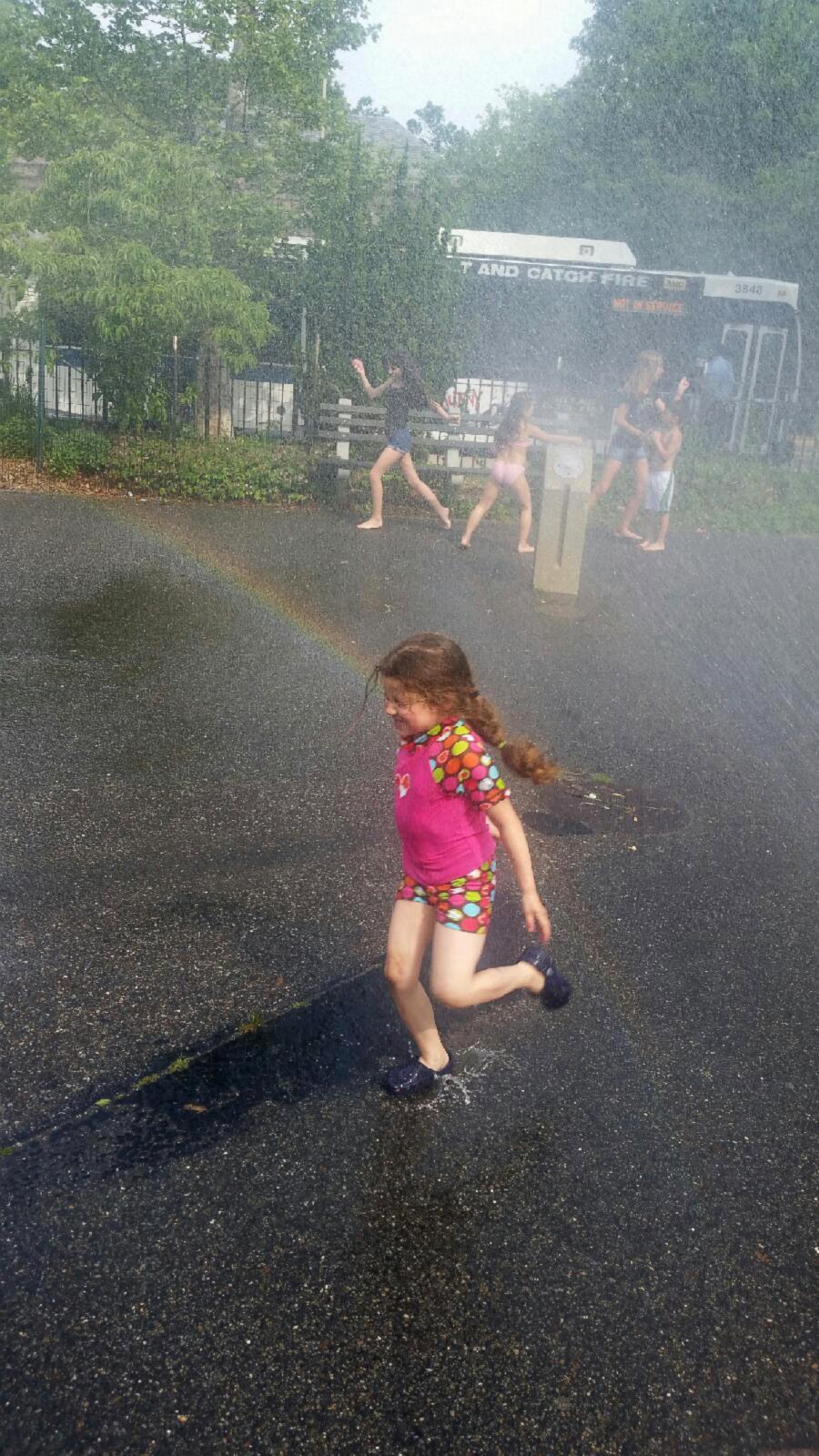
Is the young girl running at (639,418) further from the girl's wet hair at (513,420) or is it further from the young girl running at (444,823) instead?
the young girl running at (444,823)

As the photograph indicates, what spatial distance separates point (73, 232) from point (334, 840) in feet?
38.1

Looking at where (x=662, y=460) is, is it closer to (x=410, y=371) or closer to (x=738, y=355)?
(x=410, y=371)

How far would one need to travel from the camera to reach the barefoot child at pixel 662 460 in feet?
43.4

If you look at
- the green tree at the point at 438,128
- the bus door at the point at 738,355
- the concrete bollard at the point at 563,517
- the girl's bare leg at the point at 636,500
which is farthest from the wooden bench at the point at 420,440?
the green tree at the point at 438,128

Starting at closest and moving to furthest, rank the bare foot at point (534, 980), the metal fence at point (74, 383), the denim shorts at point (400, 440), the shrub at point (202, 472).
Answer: the bare foot at point (534, 980)
the denim shorts at point (400, 440)
the shrub at point (202, 472)
the metal fence at point (74, 383)

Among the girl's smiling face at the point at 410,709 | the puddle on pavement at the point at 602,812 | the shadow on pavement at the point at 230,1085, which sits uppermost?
the girl's smiling face at the point at 410,709

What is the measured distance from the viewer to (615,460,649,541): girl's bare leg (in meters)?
13.8

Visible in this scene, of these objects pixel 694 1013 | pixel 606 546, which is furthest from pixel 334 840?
pixel 606 546

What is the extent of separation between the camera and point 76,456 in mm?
15102

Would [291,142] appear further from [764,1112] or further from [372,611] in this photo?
[764,1112]

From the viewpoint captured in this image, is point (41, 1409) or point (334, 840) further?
point (334, 840)

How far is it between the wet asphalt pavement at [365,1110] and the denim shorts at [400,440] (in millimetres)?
6173

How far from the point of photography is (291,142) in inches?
810

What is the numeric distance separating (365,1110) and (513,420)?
964cm
